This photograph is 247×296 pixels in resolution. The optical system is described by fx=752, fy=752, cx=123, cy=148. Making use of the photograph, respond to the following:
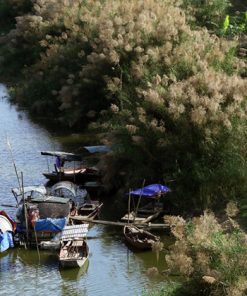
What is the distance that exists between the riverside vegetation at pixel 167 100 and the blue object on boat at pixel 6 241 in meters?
7.06

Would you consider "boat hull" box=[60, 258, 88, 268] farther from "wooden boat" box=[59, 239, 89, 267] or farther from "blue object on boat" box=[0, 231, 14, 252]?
"blue object on boat" box=[0, 231, 14, 252]

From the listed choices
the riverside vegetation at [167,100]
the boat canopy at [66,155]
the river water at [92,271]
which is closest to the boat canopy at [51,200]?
the river water at [92,271]

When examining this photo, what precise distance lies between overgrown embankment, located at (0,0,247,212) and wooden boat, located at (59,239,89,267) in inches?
211

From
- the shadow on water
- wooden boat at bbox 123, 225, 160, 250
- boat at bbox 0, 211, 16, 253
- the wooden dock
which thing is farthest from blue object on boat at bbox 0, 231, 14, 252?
wooden boat at bbox 123, 225, 160, 250

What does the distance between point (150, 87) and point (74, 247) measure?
9.50m

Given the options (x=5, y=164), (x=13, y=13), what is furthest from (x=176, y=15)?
(x=13, y=13)

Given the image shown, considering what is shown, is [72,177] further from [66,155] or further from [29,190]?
[29,190]

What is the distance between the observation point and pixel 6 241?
1091 inches

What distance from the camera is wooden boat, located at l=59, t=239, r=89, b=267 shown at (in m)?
26.0

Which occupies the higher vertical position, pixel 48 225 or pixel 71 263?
pixel 48 225

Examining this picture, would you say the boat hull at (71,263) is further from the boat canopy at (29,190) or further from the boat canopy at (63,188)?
the boat canopy at (63,188)

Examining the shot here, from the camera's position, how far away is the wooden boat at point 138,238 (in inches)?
1086

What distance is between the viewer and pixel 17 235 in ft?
94.0

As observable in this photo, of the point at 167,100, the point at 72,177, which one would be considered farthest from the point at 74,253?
the point at 72,177
